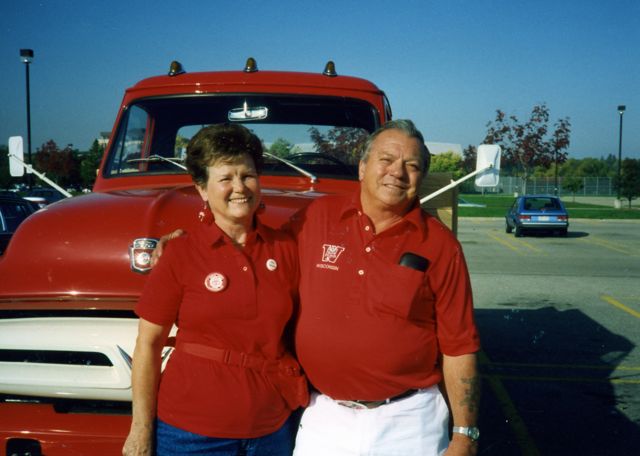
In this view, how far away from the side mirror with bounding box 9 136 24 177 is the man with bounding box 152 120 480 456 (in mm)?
2707

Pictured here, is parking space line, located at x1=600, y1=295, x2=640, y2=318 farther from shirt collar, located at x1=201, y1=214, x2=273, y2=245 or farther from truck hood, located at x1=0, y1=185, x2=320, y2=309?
shirt collar, located at x1=201, y1=214, x2=273, y2=245

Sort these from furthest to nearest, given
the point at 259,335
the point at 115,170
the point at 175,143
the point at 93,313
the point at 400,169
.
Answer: the point at 175,143, the point at 115,170, the point at 93,313, the point at 400,169, the point at 259,335

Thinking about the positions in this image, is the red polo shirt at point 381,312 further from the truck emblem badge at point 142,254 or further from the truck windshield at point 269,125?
the truck windshield at point 269,125

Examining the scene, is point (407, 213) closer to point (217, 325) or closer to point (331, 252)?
point (331, 252)

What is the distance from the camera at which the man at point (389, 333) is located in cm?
226

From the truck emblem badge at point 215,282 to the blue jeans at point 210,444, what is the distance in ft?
1.61

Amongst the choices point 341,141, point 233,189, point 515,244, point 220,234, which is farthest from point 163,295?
point 515,244

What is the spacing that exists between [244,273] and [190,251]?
0.20 metres

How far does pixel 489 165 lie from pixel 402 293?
1.19 m

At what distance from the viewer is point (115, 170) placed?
4109 mm

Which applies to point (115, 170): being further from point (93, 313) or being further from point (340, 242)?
point (340, 242)

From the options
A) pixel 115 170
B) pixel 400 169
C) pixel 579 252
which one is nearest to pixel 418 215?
pixel 400 169

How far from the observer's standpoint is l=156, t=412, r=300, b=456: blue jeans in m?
2.15

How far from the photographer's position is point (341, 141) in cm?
432
